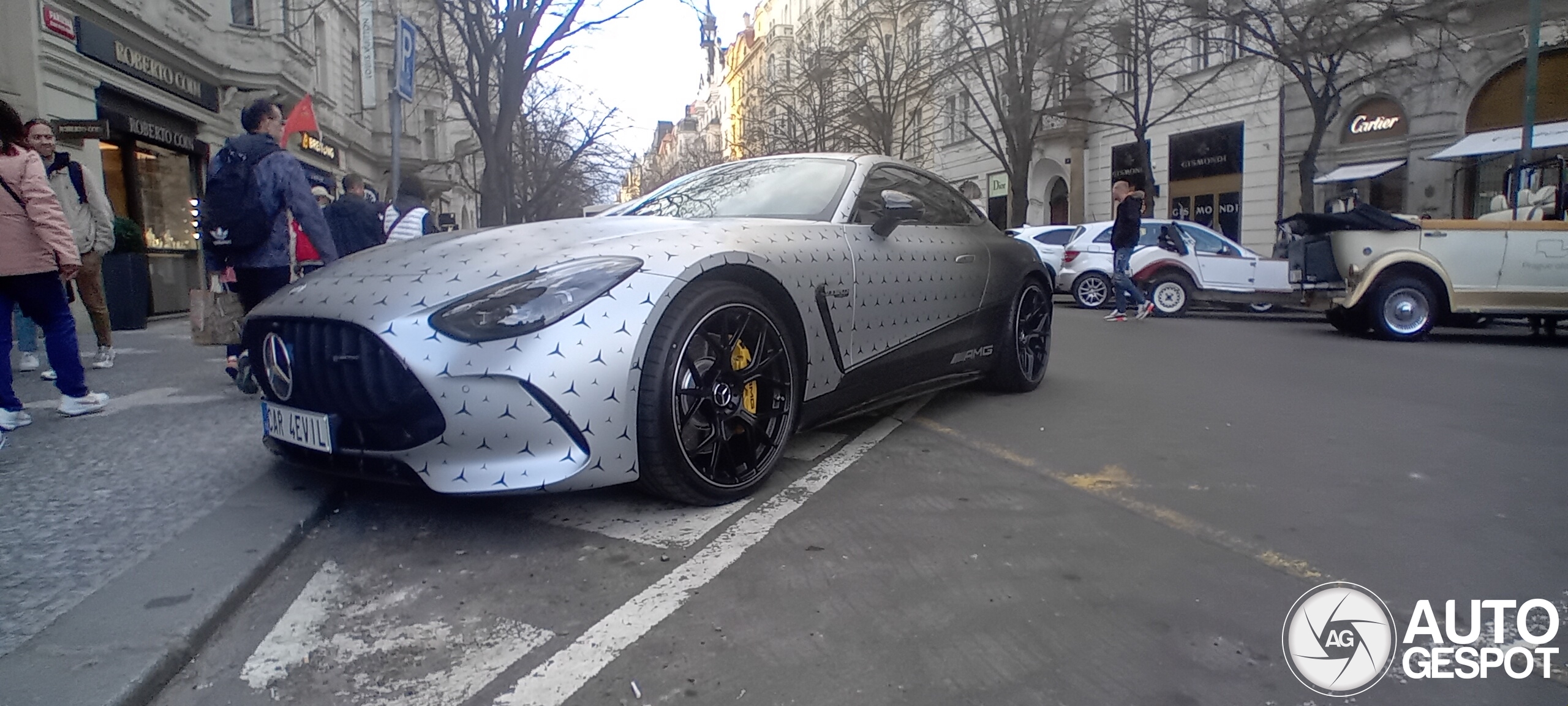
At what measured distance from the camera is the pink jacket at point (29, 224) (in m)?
4.85

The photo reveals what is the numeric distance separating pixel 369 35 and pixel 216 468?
59.5 ft

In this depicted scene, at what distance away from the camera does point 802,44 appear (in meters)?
39.3

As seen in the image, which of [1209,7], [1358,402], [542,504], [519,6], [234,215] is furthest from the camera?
Result: [1209,7]

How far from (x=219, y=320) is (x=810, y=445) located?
3632mm

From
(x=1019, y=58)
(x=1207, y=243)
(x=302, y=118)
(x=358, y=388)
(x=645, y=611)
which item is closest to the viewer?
(x=645, y=611)

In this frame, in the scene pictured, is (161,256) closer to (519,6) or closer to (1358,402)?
(519,6)

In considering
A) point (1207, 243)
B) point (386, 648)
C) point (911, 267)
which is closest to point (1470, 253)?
point (1207, 243)

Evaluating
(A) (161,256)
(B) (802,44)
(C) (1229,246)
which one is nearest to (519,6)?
(A) (161,256)

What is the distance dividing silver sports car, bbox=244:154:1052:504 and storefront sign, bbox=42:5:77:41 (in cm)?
1079

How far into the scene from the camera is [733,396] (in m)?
3.57

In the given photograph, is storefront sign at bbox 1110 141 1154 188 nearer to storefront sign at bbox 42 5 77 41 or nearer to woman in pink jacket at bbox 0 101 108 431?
storefront sign at bbox 42 5 77 41

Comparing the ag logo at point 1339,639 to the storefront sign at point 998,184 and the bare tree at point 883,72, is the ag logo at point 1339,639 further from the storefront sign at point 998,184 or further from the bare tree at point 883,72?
the storefront sign at point 998,184

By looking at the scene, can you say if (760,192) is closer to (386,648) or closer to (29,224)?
(386,648)

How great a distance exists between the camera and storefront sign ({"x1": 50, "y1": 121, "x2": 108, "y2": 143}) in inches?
410
